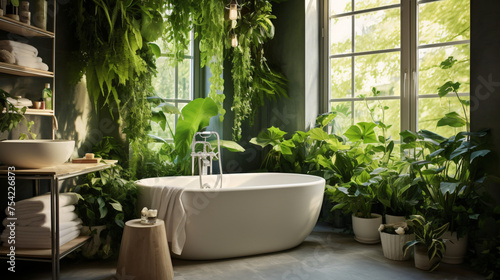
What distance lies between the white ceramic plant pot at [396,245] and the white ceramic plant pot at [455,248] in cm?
25

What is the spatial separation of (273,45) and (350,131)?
1347 millimetres

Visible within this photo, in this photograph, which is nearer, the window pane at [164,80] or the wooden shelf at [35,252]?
the wooden shelf at [35,252]

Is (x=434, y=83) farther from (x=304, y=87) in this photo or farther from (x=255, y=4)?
(x=255, y=4)

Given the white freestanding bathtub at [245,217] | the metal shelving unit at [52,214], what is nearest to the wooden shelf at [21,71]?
the metal shelving unit at [52,214]

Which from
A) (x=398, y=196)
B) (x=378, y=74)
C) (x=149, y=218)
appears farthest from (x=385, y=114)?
(x=149, y=218)

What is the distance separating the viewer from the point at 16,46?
2.43m

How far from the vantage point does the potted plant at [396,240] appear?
2.96 metres

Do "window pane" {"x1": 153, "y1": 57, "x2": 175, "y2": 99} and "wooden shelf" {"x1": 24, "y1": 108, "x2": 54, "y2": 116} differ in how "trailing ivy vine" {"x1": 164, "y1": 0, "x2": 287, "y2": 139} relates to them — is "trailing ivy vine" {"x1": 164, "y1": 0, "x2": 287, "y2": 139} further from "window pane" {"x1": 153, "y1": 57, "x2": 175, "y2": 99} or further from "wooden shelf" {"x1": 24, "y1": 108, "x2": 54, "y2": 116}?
"wooden shelf" {"x1": 24, "y1": 108, "x2": 54, "y2": 116}

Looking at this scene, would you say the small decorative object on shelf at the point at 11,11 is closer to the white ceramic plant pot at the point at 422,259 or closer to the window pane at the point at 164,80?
the window pane at the point at 164,80

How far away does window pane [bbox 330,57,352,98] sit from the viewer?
4156 mm

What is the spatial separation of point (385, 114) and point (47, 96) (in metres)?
2.89

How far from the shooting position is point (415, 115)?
12.2 ft

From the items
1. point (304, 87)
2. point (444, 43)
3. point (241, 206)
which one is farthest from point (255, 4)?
point (241, 206)

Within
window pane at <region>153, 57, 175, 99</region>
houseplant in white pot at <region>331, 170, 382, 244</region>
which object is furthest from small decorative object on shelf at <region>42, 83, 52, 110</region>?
houseplant in white pot at <region>331, 170, 382, 244</region>
